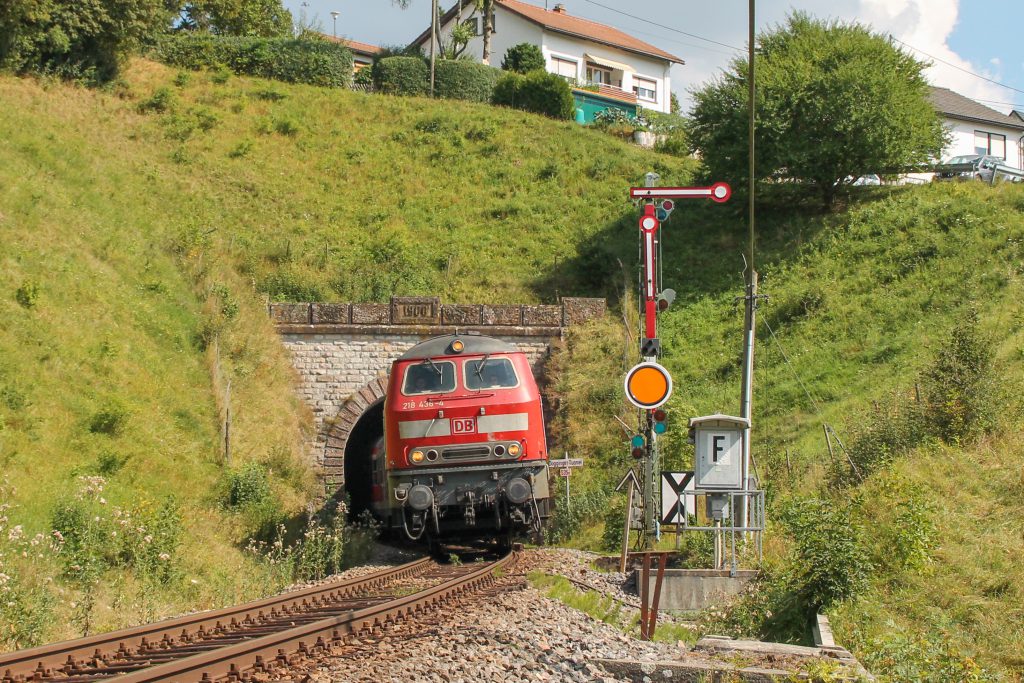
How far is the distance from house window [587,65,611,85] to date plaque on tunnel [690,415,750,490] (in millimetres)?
43535

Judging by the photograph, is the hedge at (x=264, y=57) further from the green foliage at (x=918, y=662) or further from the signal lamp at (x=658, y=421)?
the green foliage at (x=918, y=662)

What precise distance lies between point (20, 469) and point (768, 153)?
22382 millimetres

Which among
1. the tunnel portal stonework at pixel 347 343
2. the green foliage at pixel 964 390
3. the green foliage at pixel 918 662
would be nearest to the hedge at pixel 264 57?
the tunnel portal stonework at pixel 347 343

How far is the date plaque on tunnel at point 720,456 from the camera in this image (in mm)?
13867

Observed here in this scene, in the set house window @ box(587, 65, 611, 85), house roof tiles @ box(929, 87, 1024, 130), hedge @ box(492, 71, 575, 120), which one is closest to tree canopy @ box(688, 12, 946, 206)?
hedge @ box(492, 71, 575, 120)

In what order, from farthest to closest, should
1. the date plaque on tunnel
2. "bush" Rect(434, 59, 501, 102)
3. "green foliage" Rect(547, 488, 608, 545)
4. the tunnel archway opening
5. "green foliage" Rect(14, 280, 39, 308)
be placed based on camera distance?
"bush" Rect(434, 59, 501, 102) < the tunnel archway opening < "green foliage" Rect(547, 488, 608, 545) < "green foliage" Rect(14, 280, 39, 308) < the date plaque on tunnel

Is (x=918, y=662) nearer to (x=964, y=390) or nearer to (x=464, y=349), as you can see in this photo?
(x=464, y=349)

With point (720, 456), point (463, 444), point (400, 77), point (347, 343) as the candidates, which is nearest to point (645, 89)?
point (400, 77)

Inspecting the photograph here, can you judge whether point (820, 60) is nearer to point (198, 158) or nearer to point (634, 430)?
point (634, 430)

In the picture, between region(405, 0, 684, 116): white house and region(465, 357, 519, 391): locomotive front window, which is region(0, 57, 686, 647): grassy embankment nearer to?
region(465, 357, 519, 391): locomotive front window

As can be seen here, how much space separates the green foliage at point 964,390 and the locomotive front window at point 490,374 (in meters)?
6.45

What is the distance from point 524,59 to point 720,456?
3955 cm

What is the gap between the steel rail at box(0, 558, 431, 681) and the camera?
682cm

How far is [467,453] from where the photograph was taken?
14711 millimetres
